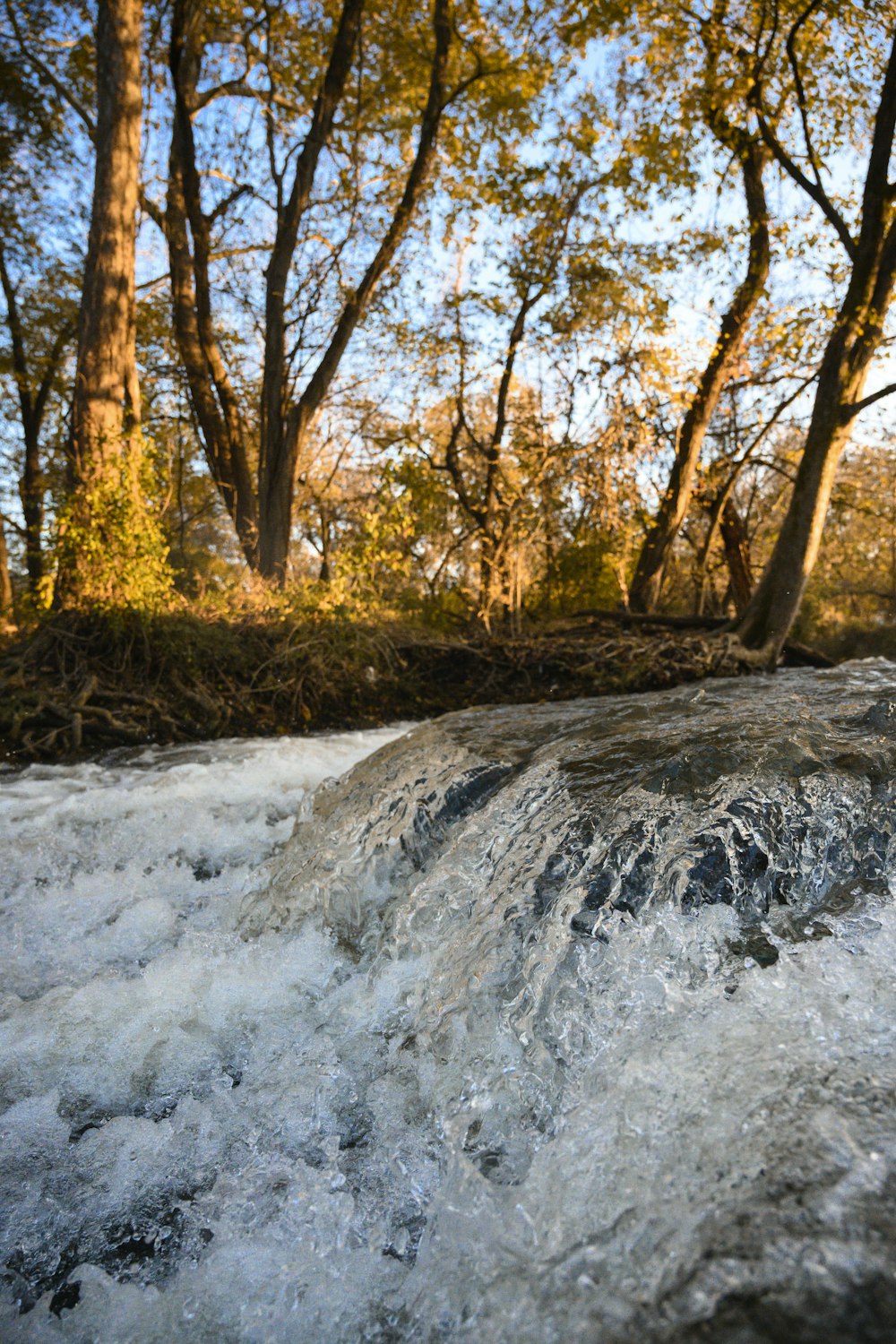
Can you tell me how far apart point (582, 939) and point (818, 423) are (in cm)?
767

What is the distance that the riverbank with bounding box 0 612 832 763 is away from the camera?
604cm

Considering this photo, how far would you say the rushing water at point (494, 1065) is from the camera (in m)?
1.22

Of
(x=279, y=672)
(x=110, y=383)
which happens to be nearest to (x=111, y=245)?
(x=110, y=383)

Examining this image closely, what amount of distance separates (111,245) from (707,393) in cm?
752

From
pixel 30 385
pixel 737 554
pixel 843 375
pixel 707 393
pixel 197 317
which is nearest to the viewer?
pixel 843 375

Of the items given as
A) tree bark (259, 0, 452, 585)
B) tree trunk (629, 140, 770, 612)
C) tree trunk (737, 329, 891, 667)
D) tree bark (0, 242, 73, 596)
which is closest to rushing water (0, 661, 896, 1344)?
tree trunk (737, 329, 891, 667)

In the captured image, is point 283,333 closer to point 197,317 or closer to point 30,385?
point 197,317

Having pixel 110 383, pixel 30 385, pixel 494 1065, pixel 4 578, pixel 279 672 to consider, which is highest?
pixel 30 385

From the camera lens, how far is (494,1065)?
1.83m

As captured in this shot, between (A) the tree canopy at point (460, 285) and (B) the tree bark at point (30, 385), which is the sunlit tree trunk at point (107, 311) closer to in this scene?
(A) the tree canopy at point (460, 285)

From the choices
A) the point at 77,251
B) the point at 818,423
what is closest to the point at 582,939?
the point at 818,423

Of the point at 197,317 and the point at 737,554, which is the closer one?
the point at 197,317

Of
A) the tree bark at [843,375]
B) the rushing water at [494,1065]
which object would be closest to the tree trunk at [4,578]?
the rushing water at [494,1065]

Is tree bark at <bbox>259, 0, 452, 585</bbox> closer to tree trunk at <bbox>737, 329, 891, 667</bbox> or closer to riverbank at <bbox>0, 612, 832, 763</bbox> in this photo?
riverbank at <bbox>0, 612, 832, 763</bbox>
